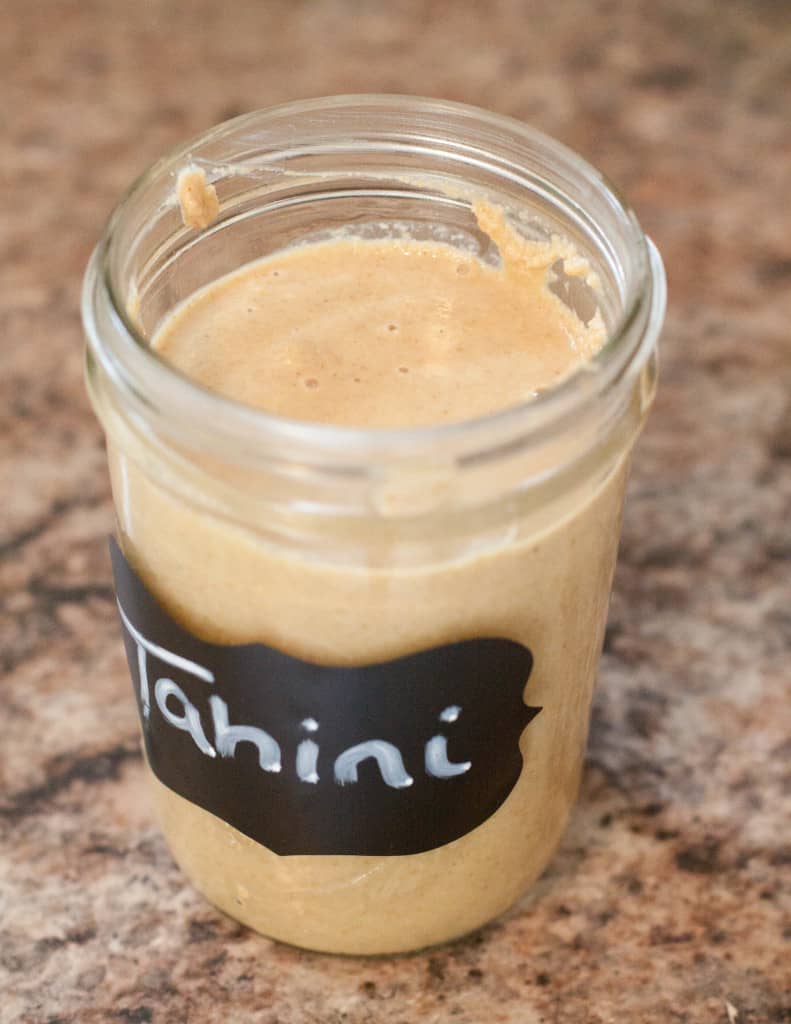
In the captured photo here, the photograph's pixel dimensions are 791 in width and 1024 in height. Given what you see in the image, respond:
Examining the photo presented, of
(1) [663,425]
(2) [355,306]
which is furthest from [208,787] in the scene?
(1) [663,425]

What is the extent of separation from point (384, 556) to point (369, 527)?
0.02 metres

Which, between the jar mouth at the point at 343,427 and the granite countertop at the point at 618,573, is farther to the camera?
the granite countertop at the point at 618,573

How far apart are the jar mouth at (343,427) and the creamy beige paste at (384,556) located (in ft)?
0.13

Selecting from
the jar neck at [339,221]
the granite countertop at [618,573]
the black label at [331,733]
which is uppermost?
the jar neck at [339,221]

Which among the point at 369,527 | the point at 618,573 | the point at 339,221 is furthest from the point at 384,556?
the point at 618,573

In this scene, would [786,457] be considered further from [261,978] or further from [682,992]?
[261,978]

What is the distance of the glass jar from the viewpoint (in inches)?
22.3

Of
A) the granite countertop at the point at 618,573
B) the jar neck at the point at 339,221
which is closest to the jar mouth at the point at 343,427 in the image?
the jar neck at the point at 339,221

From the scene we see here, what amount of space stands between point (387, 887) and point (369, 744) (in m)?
0.12

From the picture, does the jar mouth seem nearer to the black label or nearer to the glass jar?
the glass jar

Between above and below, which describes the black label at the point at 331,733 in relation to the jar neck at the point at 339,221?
below

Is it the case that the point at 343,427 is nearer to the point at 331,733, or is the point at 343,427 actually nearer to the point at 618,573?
the point at 331,733

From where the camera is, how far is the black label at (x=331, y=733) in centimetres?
61

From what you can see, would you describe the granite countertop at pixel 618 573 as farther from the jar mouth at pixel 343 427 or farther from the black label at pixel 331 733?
the jar mouth at pixel 343 427
